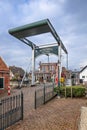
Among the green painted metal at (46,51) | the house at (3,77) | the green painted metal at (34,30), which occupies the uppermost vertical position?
the green painted metal at (34,30)

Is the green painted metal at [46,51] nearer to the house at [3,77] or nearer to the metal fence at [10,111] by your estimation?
the house at [3,77]

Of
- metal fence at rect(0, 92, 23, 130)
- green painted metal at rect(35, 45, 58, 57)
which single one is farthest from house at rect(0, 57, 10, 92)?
metal fence at rect(0, 92, 23, 130)

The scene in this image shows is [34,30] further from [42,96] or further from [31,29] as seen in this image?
[42,96]

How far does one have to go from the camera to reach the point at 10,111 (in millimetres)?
8211

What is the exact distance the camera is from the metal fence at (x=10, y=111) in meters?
7.56

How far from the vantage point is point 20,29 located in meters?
27.0

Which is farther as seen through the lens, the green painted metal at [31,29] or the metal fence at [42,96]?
the green painted metal at [31,29]

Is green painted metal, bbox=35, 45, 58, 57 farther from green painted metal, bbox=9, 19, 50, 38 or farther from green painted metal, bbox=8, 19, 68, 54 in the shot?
green painted metal, bbox=9, 19, 50, 38

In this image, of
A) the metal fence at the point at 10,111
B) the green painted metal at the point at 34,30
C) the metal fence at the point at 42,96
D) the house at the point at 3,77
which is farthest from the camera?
the green painted metal at the point at 34,30

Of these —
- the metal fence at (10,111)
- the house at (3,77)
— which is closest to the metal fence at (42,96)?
the metal fence at (10,111)

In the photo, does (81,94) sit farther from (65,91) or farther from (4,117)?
(4,117)

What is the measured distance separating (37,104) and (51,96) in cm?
423

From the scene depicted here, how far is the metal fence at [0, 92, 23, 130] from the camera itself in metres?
7.56

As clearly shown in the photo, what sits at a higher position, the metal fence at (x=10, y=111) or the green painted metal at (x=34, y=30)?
the green painted metal at (x=34, y=30)
